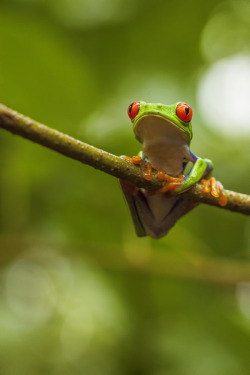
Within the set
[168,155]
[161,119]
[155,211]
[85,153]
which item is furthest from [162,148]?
[85,153]

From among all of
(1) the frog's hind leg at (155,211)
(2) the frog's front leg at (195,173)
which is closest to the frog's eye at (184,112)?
(2) the frog's front leg at (195,173)

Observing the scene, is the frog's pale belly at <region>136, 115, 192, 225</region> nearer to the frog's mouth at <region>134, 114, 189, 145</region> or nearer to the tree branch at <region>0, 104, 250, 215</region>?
the frog's mouth at <region>134, 114, 189, 145</region>

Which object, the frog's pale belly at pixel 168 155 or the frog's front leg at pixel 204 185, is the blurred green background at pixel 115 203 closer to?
the frog's pale belly at pixel 168 155

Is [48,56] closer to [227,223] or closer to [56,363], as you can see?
[227,223]

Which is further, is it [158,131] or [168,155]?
[168,155]

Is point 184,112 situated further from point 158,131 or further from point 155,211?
point 155,211
